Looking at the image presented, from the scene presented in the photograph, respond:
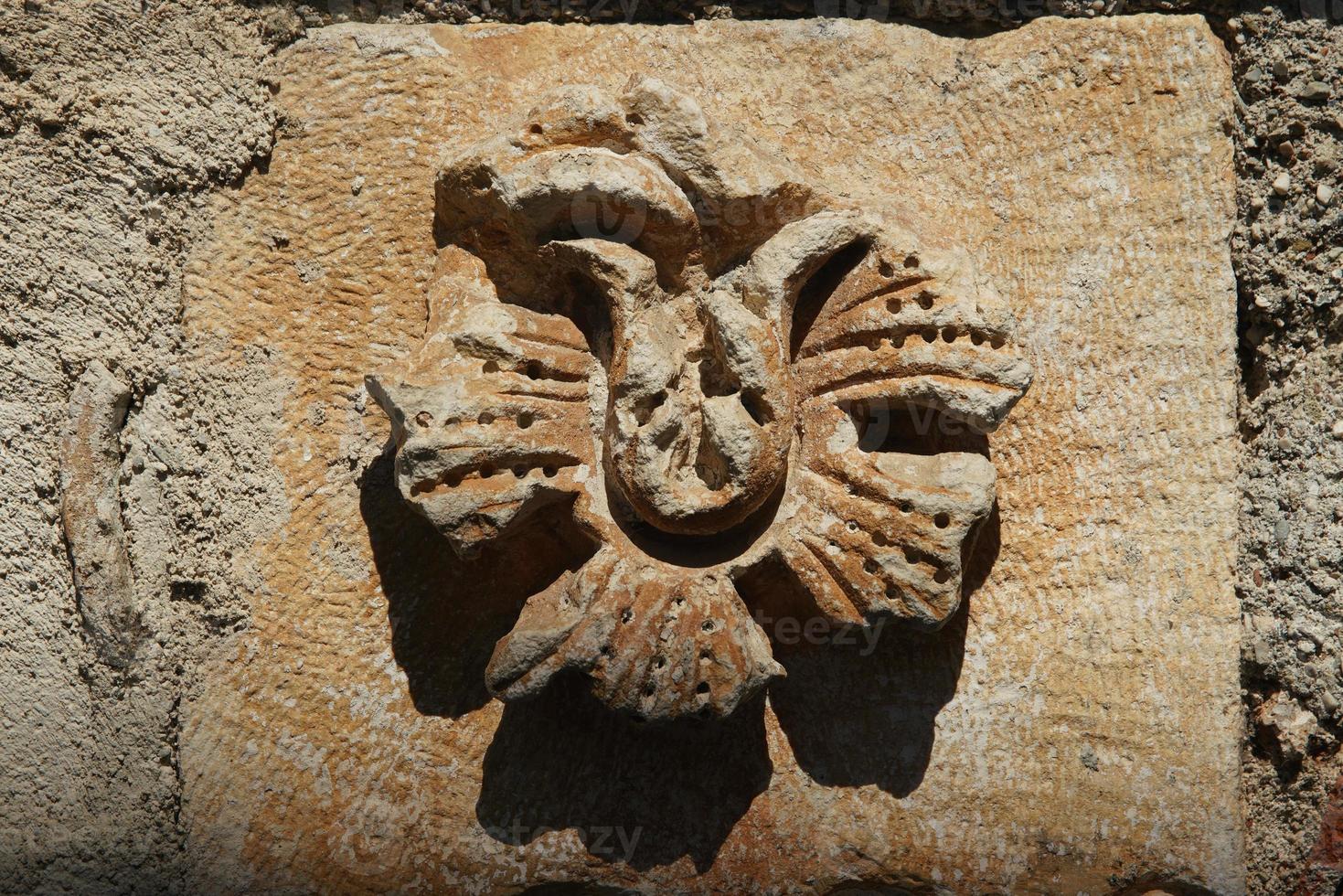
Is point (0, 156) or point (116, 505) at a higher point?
point (0, 156)

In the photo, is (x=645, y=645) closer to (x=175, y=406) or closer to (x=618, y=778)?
(x=618, y=778)

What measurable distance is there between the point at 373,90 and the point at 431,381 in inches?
15.9

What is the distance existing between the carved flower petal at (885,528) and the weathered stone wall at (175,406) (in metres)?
0.41

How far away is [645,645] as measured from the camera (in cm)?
127

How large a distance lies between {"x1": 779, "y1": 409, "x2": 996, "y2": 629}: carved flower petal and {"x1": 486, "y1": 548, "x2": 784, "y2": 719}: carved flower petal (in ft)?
0.35

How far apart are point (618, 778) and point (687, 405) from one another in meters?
0.47

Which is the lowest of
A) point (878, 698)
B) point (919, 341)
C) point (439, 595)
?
point (878, 698)

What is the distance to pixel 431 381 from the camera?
1270 millimetres

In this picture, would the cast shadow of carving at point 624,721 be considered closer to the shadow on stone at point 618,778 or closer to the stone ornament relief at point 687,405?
the shadow on stone at point 618,778

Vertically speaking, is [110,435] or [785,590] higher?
[110,435]

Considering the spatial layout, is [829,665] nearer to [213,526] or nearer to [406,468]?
[406,468]

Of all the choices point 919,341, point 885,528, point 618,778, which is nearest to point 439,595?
point 618,778

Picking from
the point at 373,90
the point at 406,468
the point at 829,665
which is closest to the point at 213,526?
the point at 406,468

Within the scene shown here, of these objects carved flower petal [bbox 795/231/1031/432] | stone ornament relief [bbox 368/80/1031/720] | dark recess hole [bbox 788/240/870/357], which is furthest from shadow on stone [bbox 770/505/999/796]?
dark recess hole [bbox 788/240/870/357]
